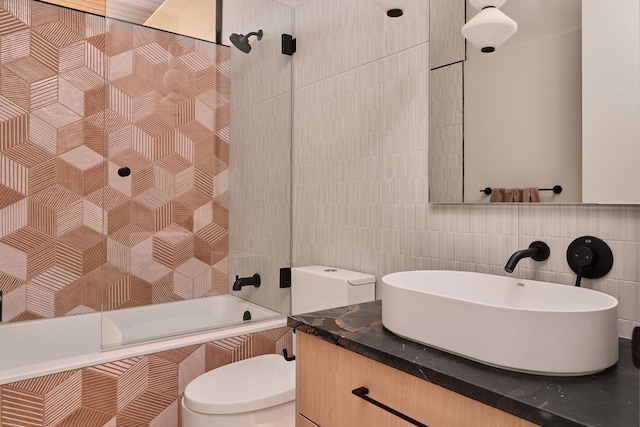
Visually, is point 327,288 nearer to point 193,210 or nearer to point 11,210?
point 193,210

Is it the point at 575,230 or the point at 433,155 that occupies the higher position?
the point at 433,155

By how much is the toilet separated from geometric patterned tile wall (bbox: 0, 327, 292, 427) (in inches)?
5.4

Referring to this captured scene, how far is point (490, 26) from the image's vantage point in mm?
1273

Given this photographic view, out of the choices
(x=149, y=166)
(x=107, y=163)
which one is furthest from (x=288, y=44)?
(x=107, y=163)

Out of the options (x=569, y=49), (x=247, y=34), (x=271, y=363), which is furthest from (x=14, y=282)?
(x=569, y=49)

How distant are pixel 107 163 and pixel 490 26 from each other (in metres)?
1.68

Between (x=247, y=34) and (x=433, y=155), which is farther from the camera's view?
(x=247, y=34)

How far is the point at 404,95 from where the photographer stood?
64.4 inches

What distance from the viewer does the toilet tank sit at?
1.71 metres

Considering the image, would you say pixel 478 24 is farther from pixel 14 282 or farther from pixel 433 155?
pixel 14 282

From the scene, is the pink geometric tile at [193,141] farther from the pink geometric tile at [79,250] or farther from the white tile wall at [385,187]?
the pink geometric tile at [79,250]

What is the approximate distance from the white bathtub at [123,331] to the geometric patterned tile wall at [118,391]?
1.4 inches

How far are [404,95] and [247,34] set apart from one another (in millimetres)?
1020

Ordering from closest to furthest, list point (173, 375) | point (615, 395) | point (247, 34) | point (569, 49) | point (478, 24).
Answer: point (615, 395) → point (569, 49) → point (478, 24) → point (173, 375) → point (247, 34)
